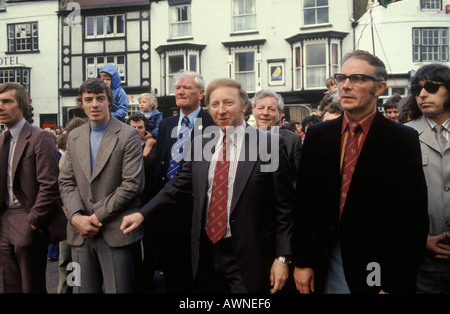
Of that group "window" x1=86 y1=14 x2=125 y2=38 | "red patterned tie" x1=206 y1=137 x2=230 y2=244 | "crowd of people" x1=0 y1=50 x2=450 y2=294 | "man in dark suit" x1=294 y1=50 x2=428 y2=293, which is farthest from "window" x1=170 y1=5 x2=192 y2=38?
"man in dark suit" x1=294 y1=50 x2=428 y2=293

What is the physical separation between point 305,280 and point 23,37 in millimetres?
27016

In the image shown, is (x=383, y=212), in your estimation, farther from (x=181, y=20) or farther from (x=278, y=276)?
(x=181, y=20)

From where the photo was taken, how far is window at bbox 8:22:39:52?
23.2 m

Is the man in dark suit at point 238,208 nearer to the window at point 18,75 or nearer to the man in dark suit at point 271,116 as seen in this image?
the man in dark suit at point 271,116

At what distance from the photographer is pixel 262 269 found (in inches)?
95.7

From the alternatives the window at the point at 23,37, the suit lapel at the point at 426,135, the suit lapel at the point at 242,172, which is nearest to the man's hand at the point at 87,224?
the suit lapel at the point at 242,172

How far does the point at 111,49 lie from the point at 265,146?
2296 cm

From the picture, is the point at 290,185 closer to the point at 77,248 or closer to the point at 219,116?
the point at 219,116

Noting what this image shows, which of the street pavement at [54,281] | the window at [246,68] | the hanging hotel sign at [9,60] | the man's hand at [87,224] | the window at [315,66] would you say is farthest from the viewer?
the hanging hotel sign at [9,60]

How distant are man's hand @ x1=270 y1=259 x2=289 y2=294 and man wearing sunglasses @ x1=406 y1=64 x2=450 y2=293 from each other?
1.06m

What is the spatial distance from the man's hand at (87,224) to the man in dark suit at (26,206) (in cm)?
67

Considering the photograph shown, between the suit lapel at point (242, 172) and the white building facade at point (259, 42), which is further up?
the white building facade at point (259, 42)

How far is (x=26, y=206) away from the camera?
134 inches

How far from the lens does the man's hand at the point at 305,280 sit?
2.33 m
